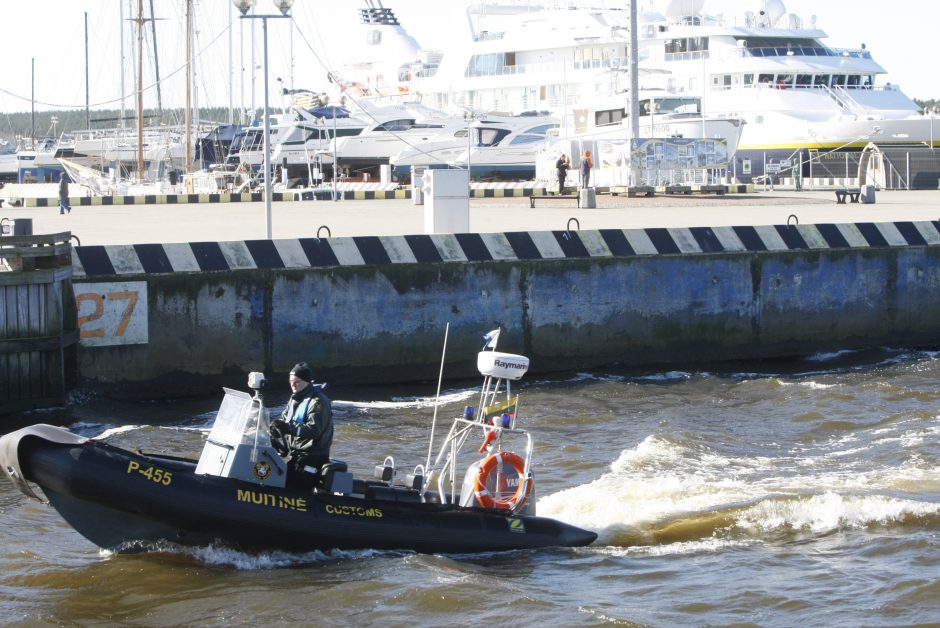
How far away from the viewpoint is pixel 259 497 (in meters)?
9.38

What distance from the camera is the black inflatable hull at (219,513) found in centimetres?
905

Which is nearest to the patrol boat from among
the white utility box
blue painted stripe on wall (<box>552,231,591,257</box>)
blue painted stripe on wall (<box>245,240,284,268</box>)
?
blue painted stripe on wall (<box>245,240,284,268</box>)

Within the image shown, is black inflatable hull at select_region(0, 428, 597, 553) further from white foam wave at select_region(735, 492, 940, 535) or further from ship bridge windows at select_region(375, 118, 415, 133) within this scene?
ship bridge windows at select_region(375, 118, 415, 133)

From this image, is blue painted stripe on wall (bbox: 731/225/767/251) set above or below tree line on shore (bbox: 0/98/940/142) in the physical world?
below

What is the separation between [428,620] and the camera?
840 centimetres

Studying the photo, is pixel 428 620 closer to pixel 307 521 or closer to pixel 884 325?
pixel 307 521

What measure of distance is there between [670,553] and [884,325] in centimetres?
1051

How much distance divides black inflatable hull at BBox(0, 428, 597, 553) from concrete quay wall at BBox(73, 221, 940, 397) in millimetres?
5724

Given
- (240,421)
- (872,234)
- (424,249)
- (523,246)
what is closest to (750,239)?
(872,234)

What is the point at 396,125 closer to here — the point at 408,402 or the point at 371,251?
the point at 371,251

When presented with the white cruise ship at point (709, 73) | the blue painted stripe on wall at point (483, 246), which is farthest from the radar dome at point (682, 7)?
the blue painted stripe on wall at point (483, 246)

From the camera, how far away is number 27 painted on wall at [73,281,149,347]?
48.7ft

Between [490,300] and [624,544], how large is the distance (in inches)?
280

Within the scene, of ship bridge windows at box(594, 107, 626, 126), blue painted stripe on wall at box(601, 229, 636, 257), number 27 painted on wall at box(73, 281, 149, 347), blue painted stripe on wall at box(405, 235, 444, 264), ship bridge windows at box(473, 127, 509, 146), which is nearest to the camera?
number 27 painted on wall at box(73, 281, 149, 347)
